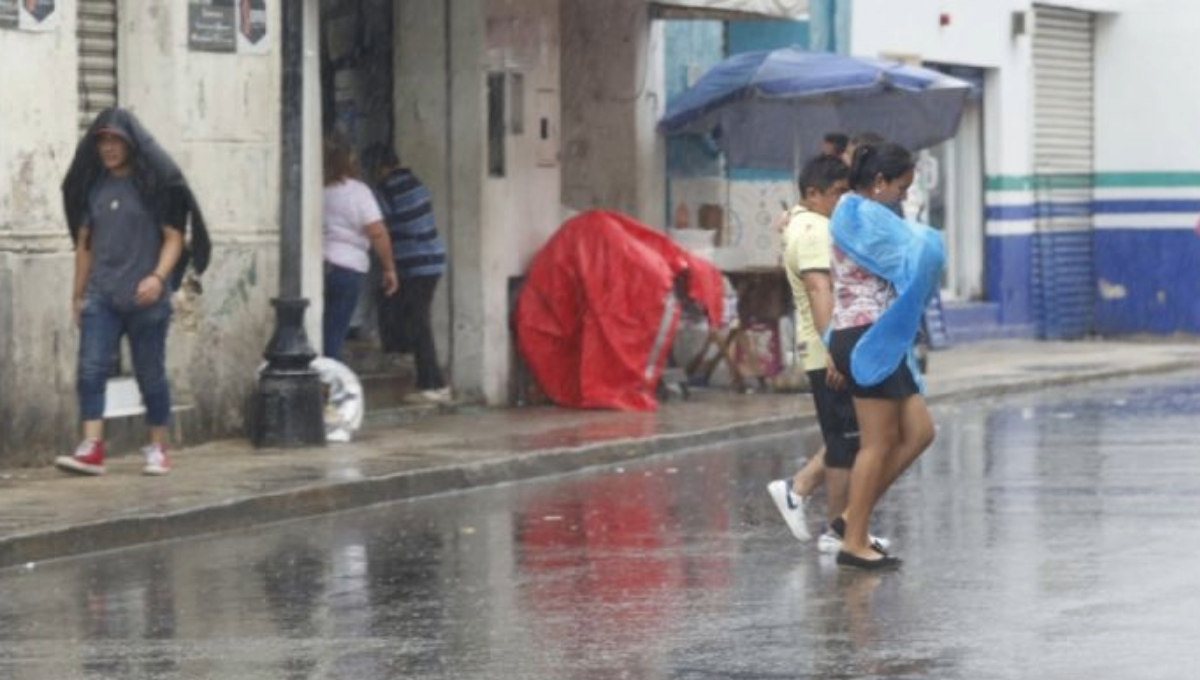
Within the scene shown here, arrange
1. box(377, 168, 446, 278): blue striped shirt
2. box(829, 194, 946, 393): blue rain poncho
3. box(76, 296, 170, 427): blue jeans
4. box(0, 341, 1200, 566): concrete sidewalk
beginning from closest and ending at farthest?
box(829, 194, 946, 393): blue rain poncho < box(0, 341, 1200, 566): concrete sidewalk < box(76, 296, 170, 427): blue jeans < box(377, 168, 446, 278): blue striped shirt

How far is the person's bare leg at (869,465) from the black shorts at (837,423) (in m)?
0.55

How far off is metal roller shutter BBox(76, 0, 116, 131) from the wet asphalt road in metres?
2.98

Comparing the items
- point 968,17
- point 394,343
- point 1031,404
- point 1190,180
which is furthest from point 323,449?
point 1190,180

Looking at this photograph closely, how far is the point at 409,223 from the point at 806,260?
7333 mm

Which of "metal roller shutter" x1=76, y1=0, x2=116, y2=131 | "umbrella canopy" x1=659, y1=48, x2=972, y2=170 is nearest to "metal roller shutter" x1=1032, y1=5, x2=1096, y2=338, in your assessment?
"umbrella canopy" x1=659, y1=48, x2=972, y2=170

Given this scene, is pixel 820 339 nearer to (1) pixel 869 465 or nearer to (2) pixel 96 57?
(1) pixel 869 465

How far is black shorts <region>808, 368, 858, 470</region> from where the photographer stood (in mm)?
12938

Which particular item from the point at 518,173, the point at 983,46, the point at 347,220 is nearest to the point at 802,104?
the point at 518,173

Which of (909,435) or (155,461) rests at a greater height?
(909,435)

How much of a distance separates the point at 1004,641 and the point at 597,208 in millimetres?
13199

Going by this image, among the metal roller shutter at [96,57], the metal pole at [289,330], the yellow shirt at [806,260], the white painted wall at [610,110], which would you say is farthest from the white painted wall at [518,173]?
the yellow shirt at [806,260]

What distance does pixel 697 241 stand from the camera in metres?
23.0

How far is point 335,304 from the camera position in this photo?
62.4 feet

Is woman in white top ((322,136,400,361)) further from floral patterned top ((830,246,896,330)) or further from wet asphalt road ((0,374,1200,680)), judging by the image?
floral patterned top ((830,246,896,330))
